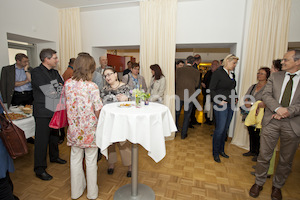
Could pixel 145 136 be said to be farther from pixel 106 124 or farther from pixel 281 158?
pixel 281 158

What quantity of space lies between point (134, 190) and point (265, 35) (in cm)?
377

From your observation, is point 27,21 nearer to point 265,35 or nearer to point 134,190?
point 134,190

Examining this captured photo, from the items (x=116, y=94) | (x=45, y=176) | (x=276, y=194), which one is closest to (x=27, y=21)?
(x=116, y=94)

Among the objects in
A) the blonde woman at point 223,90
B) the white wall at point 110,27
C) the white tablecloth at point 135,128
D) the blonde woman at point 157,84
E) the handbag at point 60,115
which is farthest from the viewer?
the white wall at point 110,27

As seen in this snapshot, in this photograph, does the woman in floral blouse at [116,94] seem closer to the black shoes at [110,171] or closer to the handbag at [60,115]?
the black shoes at [110,171]

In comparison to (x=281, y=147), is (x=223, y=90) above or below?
above

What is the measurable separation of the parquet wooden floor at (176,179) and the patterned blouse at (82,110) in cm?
81

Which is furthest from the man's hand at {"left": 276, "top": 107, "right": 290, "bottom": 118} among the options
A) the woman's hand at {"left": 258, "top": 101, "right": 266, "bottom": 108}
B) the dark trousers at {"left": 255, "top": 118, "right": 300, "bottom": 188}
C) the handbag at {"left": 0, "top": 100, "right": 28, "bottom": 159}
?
the handbag at {"left": 0, "top": 100, "right": 28, "bottom": 159}

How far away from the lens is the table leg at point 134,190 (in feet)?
6.60

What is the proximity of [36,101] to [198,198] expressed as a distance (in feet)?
8.11

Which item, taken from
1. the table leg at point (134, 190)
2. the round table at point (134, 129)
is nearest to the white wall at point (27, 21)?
the round table at point (134, 129)

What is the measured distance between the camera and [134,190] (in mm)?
2043

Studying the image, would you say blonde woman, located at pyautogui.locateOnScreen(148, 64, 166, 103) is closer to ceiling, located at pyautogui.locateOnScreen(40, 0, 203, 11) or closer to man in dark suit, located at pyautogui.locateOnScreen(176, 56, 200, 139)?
man in dark suit, located at pyautogui.locateOnScreen(176, 56, 200, 139)

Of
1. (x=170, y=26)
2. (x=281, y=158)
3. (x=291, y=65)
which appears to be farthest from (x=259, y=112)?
(x=170, y=26)
